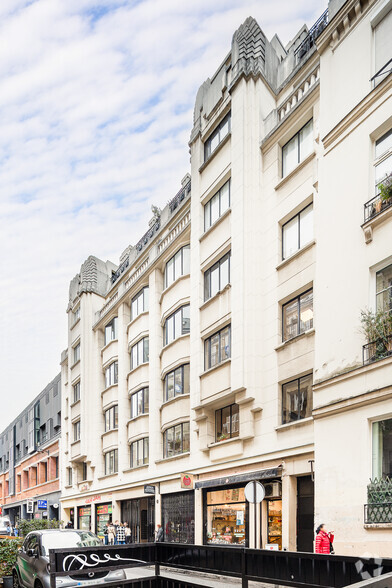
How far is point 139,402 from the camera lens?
110 feet

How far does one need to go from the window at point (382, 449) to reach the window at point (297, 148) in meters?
10.5

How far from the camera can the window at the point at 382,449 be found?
13.6m

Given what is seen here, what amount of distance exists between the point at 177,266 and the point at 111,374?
11806 millimetres

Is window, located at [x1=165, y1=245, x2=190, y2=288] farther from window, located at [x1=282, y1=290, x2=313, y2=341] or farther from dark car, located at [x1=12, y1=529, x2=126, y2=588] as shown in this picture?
dark car, located at [x1=12, y1=529, x2=126, y2=588]

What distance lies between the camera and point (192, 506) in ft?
86.3

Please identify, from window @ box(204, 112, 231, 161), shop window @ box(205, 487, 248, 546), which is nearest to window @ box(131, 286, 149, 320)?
window @ box(204, 112, 231, 161)

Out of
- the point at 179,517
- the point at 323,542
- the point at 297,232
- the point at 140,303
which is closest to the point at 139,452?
the point at 179,517

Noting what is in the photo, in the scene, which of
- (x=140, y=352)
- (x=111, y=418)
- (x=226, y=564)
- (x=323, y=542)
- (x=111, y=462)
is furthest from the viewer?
(x=111, y=418)

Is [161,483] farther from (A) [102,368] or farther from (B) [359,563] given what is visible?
(B) [359,563]

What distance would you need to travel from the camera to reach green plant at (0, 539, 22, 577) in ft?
48.1

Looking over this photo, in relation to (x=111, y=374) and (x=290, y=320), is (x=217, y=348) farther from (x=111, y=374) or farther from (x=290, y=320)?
(x=111, y=374)

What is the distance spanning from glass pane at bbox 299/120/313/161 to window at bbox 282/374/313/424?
7.51m

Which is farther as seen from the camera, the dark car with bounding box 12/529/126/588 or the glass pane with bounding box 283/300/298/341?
the glass pane with bounding box 283/300/298/341

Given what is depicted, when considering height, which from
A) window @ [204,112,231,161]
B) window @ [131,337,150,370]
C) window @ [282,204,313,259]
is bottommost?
window @ [131,337,150,370]
